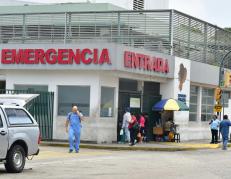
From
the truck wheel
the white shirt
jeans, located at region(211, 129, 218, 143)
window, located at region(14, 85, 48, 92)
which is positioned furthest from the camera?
jeans, located at region(211, 129, 218, 143)

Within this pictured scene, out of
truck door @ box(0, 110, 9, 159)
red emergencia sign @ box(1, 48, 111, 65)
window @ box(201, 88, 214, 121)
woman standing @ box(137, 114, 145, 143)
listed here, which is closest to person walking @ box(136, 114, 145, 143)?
woman standing @ box(137, 114, 145, 143)

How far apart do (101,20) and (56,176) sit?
19.6 metres

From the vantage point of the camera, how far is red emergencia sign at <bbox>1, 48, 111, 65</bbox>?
29.0 meters

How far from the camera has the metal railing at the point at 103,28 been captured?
1324 inches

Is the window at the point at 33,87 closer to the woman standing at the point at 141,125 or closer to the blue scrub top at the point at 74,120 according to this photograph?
the woman standing at the point at 141,125

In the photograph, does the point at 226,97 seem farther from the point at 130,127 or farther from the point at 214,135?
the point at 130,127

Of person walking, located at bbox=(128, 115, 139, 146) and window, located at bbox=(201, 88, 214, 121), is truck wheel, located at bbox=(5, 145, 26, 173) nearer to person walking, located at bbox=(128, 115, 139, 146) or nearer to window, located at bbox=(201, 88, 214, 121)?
Answer: person walking, located at bbox=(128, 115, 139, 146)

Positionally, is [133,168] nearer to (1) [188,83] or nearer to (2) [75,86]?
(2) [75,86]

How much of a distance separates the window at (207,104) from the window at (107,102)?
10582 millimetres

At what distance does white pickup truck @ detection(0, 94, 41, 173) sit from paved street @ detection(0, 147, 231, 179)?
0.35 m

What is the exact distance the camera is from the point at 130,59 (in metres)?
30.0

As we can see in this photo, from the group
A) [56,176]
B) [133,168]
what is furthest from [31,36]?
[56,176]

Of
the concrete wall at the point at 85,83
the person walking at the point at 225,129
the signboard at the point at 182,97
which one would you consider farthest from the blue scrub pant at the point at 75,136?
the signboard at the point at 182,97

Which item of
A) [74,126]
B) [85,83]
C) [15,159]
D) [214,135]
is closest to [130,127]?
[85,83]
